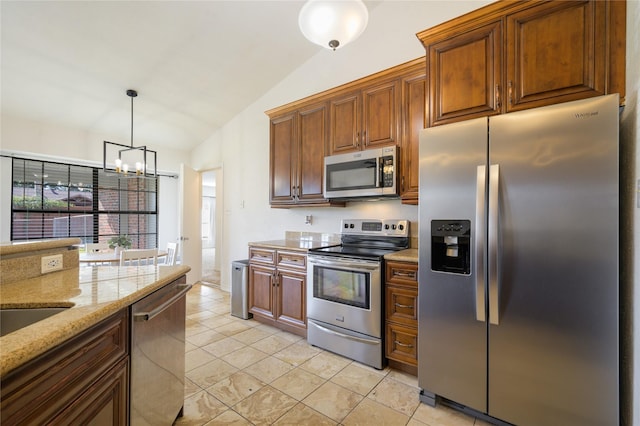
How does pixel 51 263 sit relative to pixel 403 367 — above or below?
above

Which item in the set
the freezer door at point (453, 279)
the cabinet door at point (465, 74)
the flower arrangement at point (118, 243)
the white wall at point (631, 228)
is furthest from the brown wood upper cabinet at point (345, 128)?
the flower arrangement at point (118, 243)

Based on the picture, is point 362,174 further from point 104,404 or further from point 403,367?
point 104,404

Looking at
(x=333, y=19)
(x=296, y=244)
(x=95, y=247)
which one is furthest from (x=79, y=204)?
(x=333, y=19)

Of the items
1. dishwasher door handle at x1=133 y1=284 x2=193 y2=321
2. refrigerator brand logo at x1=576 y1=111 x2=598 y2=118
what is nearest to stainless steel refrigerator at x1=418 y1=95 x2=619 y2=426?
refrigerator brand logo at x1=576 y1=111 x2=598 y2=118

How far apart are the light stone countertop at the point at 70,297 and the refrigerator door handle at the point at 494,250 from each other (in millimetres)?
1771

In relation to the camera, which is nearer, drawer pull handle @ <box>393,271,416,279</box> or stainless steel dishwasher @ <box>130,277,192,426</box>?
stainless steel dishwasher @ <box>130,277,192,426</box>

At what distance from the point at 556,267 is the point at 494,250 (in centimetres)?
29

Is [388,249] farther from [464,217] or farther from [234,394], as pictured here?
[234,394]

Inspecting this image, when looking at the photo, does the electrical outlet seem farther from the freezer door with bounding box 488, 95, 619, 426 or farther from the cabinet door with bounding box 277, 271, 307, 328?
the freezer door with bounding box 488, 95, 619, 426

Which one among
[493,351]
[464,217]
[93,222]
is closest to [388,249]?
[464,217]

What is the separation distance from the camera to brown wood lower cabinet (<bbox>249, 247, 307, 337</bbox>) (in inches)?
114

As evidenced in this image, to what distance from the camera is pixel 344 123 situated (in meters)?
2.94

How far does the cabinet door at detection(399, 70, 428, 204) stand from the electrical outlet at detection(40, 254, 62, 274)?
94.2 inches

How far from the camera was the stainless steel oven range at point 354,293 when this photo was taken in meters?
2.29
